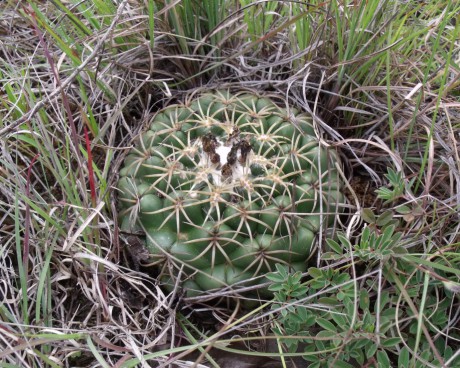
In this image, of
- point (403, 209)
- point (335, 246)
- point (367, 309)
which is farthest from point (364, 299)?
point (403, 209)

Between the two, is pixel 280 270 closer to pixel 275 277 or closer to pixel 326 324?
pixel 275 277

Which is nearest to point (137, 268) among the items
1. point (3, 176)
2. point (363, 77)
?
point (3, 176)

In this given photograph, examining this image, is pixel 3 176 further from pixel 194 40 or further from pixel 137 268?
pixel 194 40

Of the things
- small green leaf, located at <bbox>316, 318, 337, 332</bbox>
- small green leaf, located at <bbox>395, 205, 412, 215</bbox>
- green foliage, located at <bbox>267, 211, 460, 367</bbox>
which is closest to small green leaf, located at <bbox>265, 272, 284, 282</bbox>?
green foliage, located at <bbox>267, 211, 460, 367</bbox>

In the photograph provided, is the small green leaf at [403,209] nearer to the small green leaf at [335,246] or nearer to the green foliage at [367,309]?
the green foliage at [367,309]

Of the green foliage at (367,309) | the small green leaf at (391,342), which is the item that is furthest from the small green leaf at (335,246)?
the small green leaf at (391,342)

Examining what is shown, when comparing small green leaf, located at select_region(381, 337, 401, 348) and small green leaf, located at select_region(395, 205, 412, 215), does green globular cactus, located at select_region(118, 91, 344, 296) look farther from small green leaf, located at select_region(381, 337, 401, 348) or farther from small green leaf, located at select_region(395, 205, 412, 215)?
small green leaf, located at select_region(381, 337, 401, 348)
